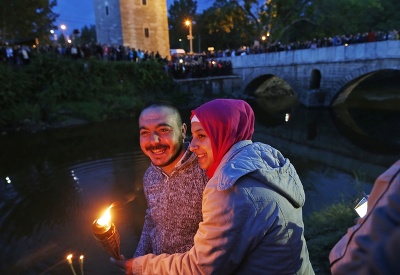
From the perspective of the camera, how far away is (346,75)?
56.7ft

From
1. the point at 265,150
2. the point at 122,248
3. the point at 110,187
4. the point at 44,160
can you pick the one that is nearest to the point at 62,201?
the point at 110,187

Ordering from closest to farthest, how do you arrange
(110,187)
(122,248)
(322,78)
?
1. (122,248)
2. (110,187)
3. (322,78)

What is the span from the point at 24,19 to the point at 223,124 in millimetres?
31212

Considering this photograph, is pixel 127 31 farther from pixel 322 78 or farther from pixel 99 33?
pixel 322 78

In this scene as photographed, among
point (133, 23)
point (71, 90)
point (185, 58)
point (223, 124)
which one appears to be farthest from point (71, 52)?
point (223, 124)

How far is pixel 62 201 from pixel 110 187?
121cm

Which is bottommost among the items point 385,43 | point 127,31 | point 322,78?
point 322,78

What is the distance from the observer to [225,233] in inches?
45.2

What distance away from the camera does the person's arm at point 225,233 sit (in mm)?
1133

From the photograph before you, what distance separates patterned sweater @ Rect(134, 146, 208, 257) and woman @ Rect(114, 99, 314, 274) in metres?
0.42

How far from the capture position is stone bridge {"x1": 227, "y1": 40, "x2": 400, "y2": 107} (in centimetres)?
1559

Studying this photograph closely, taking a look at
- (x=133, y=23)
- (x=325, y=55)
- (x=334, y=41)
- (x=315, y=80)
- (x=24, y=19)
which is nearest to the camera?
(x=325, y=55)

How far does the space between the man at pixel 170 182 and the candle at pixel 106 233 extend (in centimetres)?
32

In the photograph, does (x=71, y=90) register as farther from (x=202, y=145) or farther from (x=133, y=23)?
(x=202, y=145)
